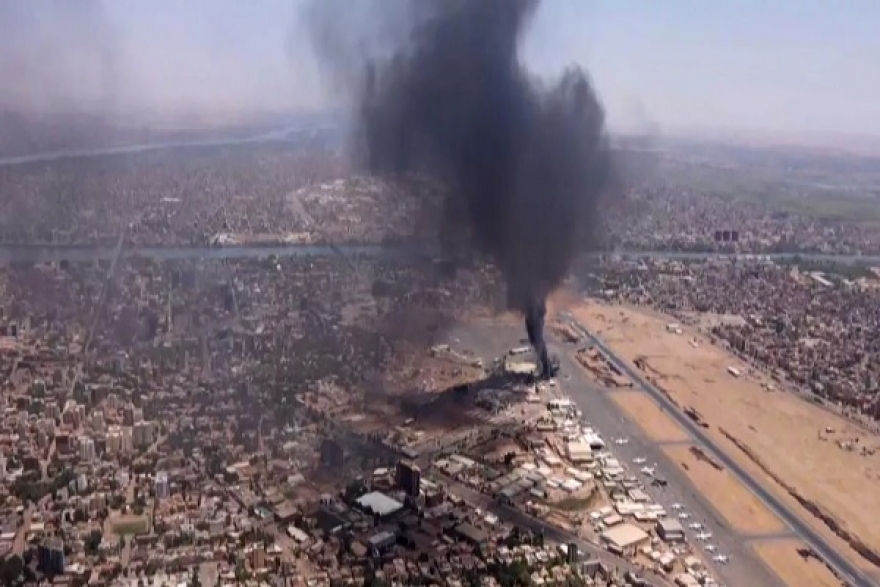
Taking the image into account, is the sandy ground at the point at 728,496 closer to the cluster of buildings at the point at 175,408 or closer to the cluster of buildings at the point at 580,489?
the cluster of buildings at the point at 580,489

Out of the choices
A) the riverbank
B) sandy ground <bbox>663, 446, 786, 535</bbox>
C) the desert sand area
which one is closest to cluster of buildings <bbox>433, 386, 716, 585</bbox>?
sandy ground <bbox>663, 446, 786, 535</bbox>

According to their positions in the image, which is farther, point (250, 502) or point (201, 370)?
point (201, 370)

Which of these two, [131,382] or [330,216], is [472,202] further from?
[330,216]

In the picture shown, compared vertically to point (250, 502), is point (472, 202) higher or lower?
higher

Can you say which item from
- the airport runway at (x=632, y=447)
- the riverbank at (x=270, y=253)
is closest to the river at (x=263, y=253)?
the riverbank at (x=270, y=253)

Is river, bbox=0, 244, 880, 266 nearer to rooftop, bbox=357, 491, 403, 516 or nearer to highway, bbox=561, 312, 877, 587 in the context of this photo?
highway, bbox=561, 312, 877, 587

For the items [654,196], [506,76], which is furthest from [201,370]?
[654,196]
